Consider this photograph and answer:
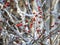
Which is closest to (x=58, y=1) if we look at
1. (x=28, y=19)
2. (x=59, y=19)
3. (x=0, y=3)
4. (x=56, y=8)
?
(x=56, y=8)

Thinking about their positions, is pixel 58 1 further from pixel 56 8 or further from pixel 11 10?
pixel 11 10

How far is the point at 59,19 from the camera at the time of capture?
3.66 metres

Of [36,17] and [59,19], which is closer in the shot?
[36,17]

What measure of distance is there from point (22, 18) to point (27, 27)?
0.19 metres

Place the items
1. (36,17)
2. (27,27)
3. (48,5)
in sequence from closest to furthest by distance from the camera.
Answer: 1. (36,17)
2. (27,27)
3. (48,5)

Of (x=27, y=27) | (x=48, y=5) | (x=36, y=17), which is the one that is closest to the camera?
(x=36, y=17)

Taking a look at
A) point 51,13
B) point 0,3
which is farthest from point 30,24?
point 0,3

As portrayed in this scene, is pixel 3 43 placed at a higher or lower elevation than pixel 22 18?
lower

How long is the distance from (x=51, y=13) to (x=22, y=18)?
19.6 inches

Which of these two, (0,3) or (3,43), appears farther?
(3,43)

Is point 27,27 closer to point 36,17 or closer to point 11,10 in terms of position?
point 36,17

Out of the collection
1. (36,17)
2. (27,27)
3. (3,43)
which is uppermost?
(36,17)

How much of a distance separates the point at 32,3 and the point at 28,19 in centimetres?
34

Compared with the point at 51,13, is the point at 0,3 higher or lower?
higher
